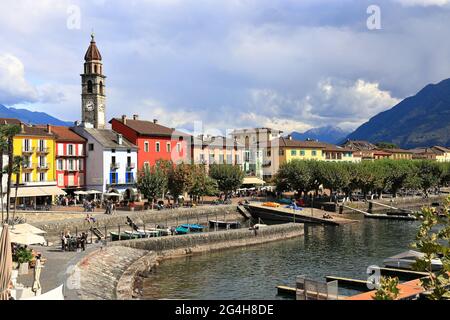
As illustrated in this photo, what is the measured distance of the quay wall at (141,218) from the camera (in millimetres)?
52406

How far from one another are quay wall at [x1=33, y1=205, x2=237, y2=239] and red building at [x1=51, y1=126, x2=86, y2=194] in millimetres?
Answer: 14874

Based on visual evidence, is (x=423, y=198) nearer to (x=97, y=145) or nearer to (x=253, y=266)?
(x=97, y=145)

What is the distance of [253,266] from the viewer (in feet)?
145

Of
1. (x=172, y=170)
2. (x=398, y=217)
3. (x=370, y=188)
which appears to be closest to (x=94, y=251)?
(x=172, y=170)

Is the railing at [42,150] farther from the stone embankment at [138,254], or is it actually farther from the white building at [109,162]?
the stone embankment at [138,254]

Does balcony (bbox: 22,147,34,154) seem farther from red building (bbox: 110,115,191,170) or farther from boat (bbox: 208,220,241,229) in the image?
boat (bbox: 208,220,241,229)

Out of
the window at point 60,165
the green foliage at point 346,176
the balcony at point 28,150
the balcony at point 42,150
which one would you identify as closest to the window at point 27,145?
the balcony at point 28,150

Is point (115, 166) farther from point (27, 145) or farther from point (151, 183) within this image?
point (27, 145)

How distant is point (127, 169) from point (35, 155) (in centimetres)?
1581

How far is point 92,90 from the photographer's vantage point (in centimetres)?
9119

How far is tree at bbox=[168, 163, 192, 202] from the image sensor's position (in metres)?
75.4

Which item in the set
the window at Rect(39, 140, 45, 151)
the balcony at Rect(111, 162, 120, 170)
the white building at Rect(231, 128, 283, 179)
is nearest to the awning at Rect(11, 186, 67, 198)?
the window at Rect(39, 140, 45, 151)

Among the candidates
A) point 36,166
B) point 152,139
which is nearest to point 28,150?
point 36,166
